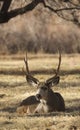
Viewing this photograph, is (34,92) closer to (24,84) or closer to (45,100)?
(24,84)

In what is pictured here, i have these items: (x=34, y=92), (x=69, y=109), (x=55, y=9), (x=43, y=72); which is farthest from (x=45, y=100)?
A: (x=43, y=72)

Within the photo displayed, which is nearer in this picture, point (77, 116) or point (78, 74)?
point (77, 116)

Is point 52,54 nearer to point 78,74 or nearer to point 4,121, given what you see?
point 78,74

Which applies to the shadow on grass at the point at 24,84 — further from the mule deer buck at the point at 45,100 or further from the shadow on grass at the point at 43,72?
the mule deer buck at the point at 45,100

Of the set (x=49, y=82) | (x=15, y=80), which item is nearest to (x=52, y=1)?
(x=15, y=80)

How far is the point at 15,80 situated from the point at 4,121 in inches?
385

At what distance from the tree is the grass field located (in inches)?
84.2

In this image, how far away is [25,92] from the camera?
53.3 feet

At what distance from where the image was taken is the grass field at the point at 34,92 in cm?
987

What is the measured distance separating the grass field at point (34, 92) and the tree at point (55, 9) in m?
2.14

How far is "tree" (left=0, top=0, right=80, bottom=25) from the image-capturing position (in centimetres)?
2117

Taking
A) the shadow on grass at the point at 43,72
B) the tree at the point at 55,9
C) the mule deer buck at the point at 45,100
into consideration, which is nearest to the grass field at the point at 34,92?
the shadow on grass at the point at 43,72

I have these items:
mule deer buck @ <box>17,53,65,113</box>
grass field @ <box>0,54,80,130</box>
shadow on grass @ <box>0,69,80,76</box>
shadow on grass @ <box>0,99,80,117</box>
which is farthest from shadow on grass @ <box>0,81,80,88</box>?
mule deer buck @ <box>17,53,65,113</box>

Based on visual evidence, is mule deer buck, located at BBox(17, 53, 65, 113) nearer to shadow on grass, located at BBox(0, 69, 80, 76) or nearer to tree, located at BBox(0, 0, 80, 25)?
tree, located at BBox(0, 0, 80, 25)
